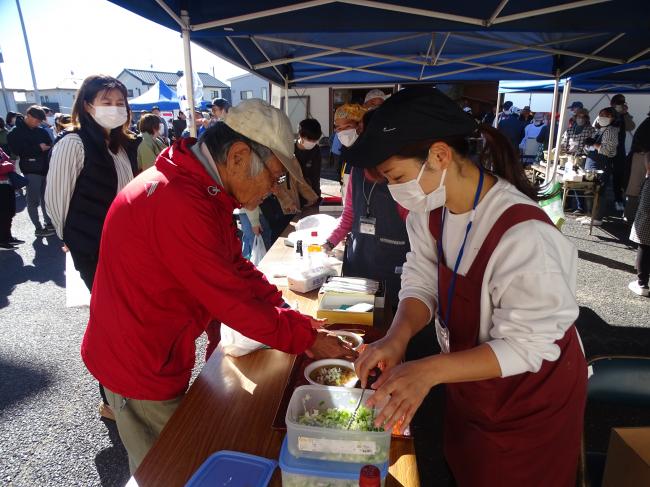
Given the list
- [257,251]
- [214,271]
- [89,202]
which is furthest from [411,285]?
[257,251]

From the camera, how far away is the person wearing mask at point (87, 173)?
2.50 m

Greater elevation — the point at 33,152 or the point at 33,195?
the point at 33,152

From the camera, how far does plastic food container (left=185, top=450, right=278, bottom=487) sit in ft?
3.59

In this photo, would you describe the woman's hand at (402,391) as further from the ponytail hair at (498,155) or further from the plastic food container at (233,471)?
the ponytail hair at (498,155)

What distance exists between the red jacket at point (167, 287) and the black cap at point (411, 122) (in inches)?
21.0

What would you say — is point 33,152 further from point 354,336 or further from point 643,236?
point 643,236

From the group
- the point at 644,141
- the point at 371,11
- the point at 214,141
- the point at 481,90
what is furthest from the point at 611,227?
the point at 481,90

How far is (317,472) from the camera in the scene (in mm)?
1018

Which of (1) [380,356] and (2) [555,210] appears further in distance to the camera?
(2) [555,210]

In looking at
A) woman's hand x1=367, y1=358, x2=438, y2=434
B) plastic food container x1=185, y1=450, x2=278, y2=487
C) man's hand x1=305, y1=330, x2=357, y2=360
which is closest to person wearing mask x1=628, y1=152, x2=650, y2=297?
man's hand x1=305, y1=330, x2=357, y2=360

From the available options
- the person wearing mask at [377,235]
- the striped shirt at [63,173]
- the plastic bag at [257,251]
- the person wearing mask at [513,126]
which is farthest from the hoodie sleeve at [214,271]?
the person wearing mask at [513,126]

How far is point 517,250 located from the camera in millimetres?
997

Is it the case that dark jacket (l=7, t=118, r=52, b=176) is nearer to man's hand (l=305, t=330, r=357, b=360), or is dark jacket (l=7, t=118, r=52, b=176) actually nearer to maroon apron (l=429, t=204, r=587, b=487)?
man's hand (l=305, t=330, r=357, b=360)

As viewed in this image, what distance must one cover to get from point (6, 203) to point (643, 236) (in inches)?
311
